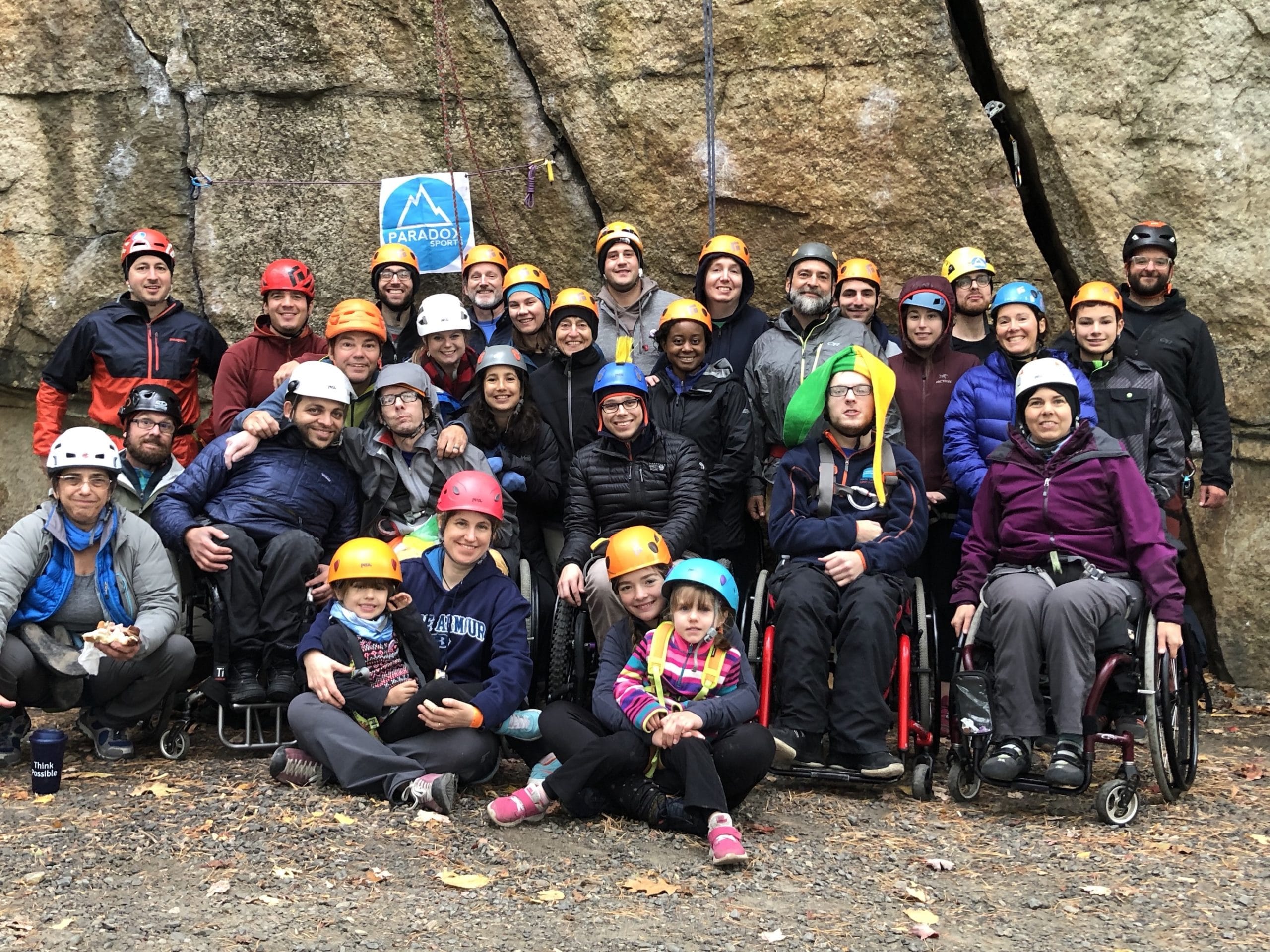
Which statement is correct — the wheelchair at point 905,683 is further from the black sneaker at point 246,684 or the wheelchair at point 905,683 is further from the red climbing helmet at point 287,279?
the red climbing helmet at point 287,279


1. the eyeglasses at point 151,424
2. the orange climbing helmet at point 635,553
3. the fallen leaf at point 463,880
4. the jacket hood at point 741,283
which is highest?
the jacket hood at point 741,283

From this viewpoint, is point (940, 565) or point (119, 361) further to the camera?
point (119, 361)

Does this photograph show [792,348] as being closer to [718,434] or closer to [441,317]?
[718,434]

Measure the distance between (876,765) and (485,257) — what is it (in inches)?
152

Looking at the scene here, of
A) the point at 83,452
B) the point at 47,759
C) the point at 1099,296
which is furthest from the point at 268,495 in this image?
the point at 1099,296

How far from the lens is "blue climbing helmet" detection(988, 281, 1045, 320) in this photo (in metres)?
7.02

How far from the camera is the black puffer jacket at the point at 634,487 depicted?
21.8ft

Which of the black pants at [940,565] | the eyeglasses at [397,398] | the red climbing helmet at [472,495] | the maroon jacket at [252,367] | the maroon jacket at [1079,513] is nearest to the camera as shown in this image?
the maroon jacket at [1079,513]

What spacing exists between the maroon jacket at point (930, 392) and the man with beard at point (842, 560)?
66 centimetres

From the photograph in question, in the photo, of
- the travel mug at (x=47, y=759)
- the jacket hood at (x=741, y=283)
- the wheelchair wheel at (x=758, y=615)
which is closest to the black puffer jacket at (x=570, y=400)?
the jacket hood at (x=741, y=283)

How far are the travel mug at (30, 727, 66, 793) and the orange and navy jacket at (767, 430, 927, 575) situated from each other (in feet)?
10.7

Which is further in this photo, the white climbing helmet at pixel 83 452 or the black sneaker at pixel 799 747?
the white climbing helmet at pixel 83 452

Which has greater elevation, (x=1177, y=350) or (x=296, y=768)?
(x=1177, y=350)

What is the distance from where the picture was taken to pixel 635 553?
5.84 m
